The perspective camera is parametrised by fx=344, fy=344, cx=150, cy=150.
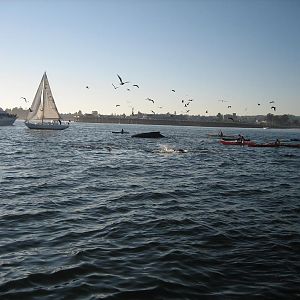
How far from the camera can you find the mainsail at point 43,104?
89562 mm

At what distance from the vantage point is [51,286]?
763cm

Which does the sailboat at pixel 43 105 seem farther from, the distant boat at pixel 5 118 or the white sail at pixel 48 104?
the distant boat at pixel 5 118

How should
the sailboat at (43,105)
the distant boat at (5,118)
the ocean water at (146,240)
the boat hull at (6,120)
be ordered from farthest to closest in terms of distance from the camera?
the boat hull at (6,120), the distant boat at (5,118), the sailboat at (43,105), the ocean water at (146,240)

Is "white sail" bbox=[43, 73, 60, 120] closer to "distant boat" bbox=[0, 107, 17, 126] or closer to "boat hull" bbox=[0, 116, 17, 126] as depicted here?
"distant boat" bbox=[0, 107, 17, 126]

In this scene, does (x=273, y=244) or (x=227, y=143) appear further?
(x=227, y=143)

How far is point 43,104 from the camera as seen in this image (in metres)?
89.2

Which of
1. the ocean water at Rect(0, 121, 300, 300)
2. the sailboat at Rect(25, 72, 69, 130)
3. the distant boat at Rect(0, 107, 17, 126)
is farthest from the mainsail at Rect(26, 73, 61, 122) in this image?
the ocean water at Rect(0, 121, 300, 300)

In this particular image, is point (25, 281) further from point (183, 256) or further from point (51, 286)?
point (183, 256)

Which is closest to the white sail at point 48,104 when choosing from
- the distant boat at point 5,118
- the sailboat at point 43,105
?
the sailboat at point 43,105

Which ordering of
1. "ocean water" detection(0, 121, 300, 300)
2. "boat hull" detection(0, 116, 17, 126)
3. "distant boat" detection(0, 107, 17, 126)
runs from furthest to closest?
1. "boat hull" detection(0, 116, 17, 126)
2. "distant boat" detection(0, 107, 17, 126)
3. "ocean water" detection(0, 121, 300, 300)

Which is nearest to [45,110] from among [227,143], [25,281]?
[227,143]

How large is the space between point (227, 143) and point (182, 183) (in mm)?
42610

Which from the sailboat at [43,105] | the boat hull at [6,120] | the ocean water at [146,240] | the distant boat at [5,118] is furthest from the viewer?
the boat hull at [6,120]

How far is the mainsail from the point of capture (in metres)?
89.6
